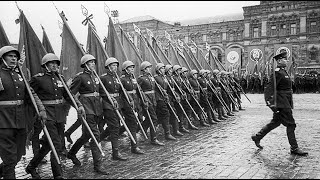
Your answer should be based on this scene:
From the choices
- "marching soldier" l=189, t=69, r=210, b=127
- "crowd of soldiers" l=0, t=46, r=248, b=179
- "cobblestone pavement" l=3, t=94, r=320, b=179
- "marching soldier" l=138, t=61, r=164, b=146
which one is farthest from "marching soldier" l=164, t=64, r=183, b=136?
"marching soldier" l=189, t=69, r=210, b=127

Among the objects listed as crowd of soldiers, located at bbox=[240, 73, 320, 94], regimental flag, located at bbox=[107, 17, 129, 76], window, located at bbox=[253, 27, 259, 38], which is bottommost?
crowd of soldiers, located at bbox=[240, 73, 320, 94]

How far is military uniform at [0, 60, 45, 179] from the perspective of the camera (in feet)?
15.5

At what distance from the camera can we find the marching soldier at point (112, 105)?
6.34m

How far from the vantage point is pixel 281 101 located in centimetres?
670

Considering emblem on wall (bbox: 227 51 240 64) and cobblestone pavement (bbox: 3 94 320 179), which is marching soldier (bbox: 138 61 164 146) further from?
emblem on wall (bbox: 227 51 240 64)

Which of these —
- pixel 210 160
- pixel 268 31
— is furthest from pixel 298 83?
pixel 210 160

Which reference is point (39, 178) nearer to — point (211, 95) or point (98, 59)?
point (98, 59)

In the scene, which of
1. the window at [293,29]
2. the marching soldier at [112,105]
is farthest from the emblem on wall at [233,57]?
the marching soldier at [112,105]

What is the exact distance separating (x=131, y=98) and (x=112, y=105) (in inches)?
33.5

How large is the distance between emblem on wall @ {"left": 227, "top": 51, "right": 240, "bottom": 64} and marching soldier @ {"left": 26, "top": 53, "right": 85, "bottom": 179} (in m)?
25.8

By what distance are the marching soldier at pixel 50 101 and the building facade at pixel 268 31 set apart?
3086 cm

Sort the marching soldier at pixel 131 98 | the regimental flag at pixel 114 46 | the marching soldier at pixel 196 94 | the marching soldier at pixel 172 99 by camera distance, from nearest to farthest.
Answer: the marching soldier at pixel 131 98
the marching soldier at pixel 172 99
the regimental flag at pixel 114 46
the marching soldier at pixel 196 94

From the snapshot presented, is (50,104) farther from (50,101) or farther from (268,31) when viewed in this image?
(268,31)

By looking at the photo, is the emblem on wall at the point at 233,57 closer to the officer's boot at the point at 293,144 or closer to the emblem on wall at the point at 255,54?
the emblem on wall at the point at 255,54
